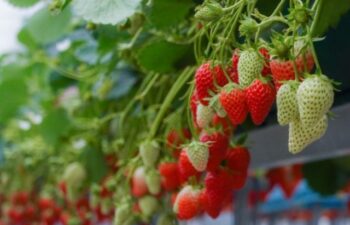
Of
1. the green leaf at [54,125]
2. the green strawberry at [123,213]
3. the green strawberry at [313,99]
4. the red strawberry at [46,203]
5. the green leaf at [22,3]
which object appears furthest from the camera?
the red strawberry at [46,203]

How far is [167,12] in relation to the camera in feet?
3.54

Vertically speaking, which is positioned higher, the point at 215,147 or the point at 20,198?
the point at 215,147

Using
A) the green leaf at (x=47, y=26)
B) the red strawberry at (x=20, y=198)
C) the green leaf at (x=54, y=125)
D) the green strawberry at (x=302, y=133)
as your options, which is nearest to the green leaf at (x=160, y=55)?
the green strawberry at (x=302, y=133)

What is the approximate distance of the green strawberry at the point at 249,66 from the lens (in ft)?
2.38

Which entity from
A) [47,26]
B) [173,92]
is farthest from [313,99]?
[47,26]

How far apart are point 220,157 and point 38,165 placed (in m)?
1.50

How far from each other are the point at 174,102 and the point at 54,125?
0.79m

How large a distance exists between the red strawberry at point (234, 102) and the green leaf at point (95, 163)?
0.95 m

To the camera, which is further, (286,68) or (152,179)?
(152,179)

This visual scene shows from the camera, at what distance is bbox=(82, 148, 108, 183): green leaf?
1.69m

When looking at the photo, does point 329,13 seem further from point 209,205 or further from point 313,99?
point 209,205

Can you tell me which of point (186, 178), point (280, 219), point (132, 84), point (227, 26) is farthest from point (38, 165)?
point (280, 219)

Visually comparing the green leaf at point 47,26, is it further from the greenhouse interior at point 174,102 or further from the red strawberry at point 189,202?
the red strawberry at point 189,202

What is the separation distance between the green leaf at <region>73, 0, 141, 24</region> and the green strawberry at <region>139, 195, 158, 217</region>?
0.49 metres
